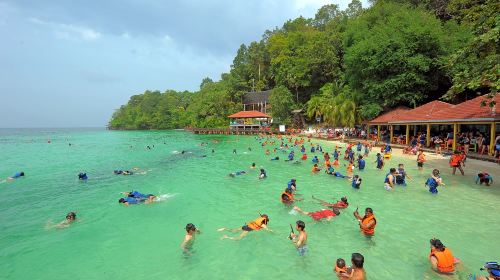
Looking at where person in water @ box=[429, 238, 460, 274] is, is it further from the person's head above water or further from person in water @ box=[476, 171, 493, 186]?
the person's head above water

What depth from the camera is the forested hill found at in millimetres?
12969

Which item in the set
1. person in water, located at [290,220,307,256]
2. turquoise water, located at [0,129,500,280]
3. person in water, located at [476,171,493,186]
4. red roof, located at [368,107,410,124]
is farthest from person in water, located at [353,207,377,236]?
red roof, located at [368,107,410,124]

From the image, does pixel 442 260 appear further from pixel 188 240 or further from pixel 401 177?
pixel 401 177

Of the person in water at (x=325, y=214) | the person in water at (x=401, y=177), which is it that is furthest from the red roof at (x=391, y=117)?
the person in water at (x=325, y=214)

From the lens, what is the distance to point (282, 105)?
55.2 metres

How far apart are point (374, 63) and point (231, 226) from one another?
29.3 metres

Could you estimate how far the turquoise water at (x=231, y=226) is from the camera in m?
7.46

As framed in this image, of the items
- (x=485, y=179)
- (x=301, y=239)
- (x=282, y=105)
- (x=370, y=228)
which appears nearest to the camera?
(x=301, y=239)

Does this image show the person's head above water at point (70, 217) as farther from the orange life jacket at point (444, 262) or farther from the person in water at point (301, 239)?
the orange life jacket at point (444, 262)


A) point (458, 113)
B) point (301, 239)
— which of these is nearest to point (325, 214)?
point (301, 239)

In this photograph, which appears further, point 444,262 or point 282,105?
point 282,105

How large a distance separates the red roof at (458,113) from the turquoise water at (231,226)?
5202 millimetres

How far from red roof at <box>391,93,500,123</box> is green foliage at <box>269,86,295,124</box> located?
28.6 m

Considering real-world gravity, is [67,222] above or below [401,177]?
below
